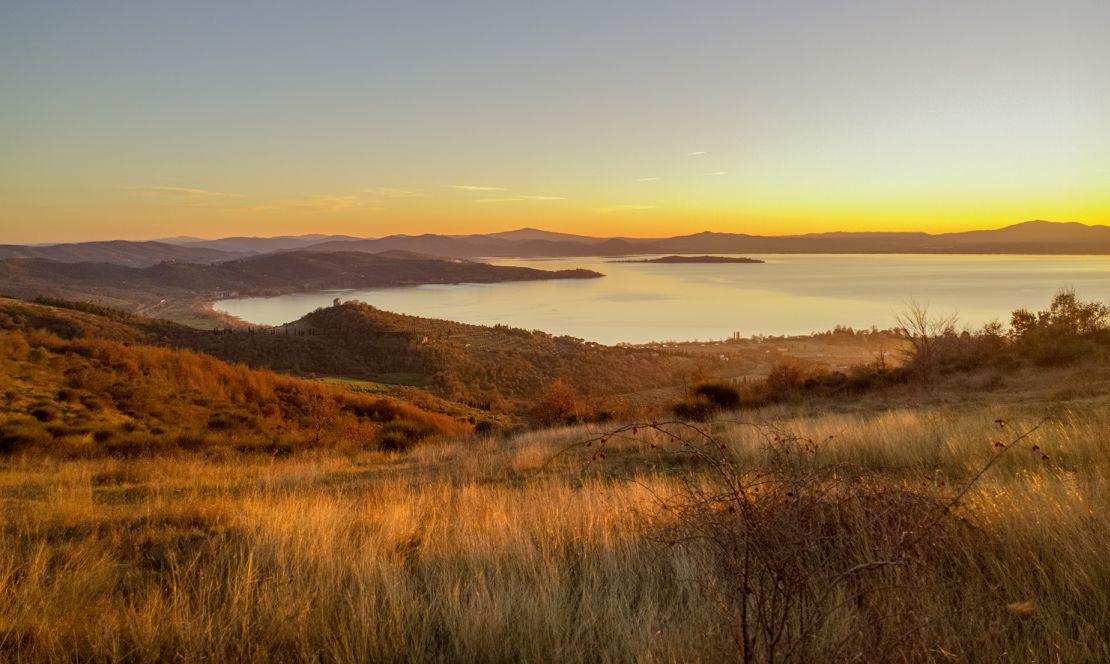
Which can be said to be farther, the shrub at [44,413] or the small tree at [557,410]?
the small tree at [557,410]

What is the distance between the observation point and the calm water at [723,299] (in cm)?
6681

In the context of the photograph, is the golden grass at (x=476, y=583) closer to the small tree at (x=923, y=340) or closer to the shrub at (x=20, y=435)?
the shrub at (x=20, y=435)

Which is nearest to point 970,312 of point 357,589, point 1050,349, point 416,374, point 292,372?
point 1050,349

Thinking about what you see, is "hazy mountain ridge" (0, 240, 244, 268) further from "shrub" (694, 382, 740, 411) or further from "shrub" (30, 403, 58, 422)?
"shrub" (694, 382, 740, 411)

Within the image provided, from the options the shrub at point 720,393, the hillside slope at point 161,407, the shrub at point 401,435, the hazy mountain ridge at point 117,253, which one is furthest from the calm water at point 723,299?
the hazy mountain ridge at point 117,253

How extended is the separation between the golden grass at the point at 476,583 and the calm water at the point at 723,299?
49.0m

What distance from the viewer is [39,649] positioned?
2281mm

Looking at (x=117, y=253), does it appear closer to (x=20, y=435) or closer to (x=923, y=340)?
(x=20, y=435)

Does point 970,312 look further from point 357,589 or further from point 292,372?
point 357,589

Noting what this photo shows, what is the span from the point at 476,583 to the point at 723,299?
332 feet

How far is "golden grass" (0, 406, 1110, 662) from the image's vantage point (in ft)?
7.27

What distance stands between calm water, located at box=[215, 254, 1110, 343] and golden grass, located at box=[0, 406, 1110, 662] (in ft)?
161

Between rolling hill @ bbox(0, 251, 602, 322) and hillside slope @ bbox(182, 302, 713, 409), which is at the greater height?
rolling hill @ bbox(0, 251, 602, 322)

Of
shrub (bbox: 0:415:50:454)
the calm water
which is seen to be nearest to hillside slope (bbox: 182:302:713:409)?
the calm water
